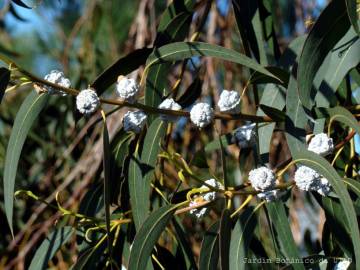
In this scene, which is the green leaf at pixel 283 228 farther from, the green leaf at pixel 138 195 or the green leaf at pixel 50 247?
the green leaf at pixel 50 247

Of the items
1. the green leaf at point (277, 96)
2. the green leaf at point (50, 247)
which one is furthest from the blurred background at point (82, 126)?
the green leaf at point (277, 96)

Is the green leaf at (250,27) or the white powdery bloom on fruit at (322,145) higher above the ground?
the green leaf at (250,27)

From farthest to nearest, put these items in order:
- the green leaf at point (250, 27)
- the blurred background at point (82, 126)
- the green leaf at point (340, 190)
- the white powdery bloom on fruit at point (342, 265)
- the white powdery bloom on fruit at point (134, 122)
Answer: the blurred background at point (82, 126), the green leaf at point (250, 27), the white powdery bloom on fruit at point (342, 265), the white powdery bloom on fruit at point (134, 122), the green leaf at point (340, 190)

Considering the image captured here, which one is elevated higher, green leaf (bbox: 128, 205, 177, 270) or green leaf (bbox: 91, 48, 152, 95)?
green leaf (bbox: 91, 48, 152, 95)

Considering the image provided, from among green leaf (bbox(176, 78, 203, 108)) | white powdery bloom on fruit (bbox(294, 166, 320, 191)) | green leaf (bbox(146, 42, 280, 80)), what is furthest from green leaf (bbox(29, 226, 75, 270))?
white powdery bloom on fruit (bbox(294, 166, 320, 191))

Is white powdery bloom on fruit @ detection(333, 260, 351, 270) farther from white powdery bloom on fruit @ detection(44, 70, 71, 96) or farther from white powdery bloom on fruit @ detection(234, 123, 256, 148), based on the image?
white powdery bloom on fruit @ detection(44, 70, 71, 96)

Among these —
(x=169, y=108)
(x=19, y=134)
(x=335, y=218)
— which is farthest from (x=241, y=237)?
(x=19, y=134)

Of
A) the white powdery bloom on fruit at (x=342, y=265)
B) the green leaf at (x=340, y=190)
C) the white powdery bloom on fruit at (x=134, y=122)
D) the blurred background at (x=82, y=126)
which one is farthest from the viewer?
the blurred background at (x=82, y=126)
